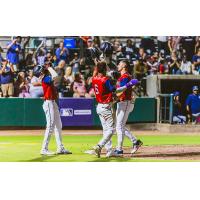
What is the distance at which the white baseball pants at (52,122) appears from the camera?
31.7 ft

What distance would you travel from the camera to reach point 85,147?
977 centimetres

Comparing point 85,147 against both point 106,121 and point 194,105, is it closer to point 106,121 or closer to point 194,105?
point 106,121

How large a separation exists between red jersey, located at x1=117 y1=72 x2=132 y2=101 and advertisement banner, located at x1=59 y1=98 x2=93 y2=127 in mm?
761

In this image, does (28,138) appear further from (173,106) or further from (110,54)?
(173,106)

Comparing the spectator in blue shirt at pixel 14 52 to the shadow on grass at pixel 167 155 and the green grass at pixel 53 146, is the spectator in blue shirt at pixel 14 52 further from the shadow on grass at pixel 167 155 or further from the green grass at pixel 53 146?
the shadow on grass at pixel 167 155

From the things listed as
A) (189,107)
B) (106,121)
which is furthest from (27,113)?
(189,107)

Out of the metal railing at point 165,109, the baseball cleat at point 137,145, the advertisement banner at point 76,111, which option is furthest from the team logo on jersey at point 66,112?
the metal railing at point 165,109

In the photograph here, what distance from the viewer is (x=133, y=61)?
11.4 metres

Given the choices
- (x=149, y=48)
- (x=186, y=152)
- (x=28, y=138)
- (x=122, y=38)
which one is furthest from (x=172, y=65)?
(x=28, y=138)

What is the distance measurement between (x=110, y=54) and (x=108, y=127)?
5.81 feet

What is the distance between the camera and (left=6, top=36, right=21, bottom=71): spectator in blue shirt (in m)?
10.3

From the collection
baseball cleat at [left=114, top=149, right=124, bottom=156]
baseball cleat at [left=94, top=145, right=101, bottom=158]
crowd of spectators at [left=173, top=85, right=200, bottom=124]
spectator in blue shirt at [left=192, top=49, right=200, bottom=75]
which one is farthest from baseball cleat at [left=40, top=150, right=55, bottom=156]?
spectator in blue shirt at [left=192, top=49, right=200, bottom=75]

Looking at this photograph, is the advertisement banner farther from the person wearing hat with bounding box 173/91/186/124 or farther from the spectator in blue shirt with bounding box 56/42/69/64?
the person wearing hat with bounding box 173/91/186/124
